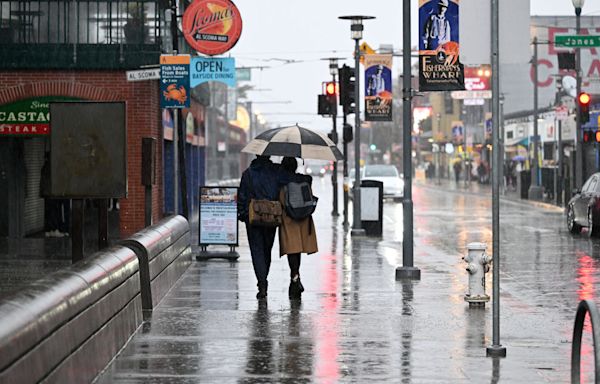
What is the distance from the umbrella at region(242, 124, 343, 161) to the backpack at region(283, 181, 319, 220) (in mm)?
405

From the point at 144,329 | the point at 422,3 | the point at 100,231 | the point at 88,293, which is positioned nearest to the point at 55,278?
the point at 88,293

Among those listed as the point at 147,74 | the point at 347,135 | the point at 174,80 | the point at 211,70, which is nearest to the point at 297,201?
the point at 174,80

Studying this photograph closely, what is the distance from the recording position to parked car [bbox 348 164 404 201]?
2042 inches

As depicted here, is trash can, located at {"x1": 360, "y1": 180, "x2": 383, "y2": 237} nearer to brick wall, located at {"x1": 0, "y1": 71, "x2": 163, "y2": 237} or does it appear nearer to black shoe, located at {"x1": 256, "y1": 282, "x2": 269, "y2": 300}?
brick wall, located at {"x1": 0, "y1": 71, "x2": 163, "y2": 237}

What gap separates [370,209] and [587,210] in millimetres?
4894

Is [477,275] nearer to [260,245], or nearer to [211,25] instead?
[260,245]

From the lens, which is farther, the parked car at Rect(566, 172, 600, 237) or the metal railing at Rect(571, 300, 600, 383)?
the parked car at Rect(566, 172, 600, 237)

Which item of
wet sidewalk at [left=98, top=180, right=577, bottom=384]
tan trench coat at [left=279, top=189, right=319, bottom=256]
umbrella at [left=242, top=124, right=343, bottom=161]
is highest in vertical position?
umbrella at [left=242, top=124, right=343, bottom=161]

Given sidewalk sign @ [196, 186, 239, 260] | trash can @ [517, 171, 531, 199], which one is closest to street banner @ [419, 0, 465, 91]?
sidewalk sign @ [196, 186, 239, 260]

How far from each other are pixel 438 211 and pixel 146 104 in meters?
17.4

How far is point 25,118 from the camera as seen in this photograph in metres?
26.4

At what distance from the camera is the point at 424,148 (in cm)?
12962

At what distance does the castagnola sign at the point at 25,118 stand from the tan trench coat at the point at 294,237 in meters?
12.8

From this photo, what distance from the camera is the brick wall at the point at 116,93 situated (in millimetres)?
26688
